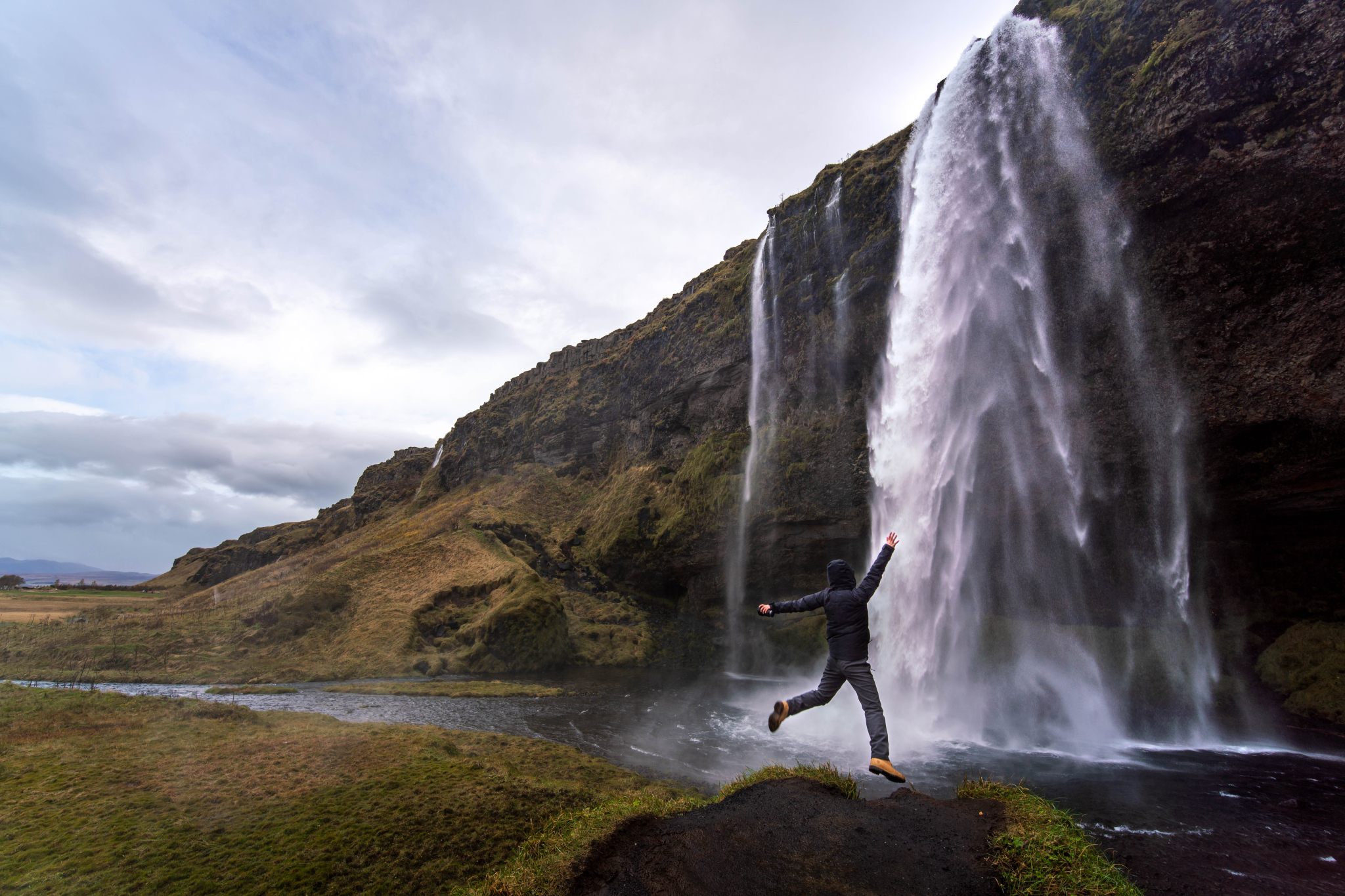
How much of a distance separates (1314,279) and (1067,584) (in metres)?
11.7

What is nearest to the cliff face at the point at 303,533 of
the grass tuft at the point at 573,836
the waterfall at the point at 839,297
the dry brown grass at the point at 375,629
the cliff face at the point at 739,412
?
the dry brown grass at the point at 375,629

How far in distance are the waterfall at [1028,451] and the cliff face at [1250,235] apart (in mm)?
875

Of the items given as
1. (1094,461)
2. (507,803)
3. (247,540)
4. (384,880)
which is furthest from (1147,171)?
(247,540)

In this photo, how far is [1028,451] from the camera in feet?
68.8

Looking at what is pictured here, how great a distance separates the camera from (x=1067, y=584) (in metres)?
22.5

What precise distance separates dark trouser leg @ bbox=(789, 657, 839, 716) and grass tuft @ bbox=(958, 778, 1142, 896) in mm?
1937

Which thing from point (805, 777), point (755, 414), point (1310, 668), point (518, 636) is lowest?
point (518, 636)

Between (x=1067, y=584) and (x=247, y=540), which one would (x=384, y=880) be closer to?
(x=1067, y=584)

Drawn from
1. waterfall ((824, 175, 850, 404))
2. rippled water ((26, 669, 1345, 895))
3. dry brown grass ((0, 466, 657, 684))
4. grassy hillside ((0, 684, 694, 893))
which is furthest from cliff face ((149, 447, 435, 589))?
grassy hillside ((0, 684, 694, 893))

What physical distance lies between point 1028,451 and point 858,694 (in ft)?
58.0

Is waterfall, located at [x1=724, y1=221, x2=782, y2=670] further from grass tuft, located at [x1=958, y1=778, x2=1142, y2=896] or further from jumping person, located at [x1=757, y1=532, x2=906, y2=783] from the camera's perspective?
grass tuft, located at [x1=958, y1=778, x2=1142, y2=896]

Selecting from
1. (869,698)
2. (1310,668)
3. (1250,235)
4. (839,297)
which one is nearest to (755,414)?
(839,297)

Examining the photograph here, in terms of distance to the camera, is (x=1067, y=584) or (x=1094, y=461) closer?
(x=1094, y=461)

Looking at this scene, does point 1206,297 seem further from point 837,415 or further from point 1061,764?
point 1061,764
